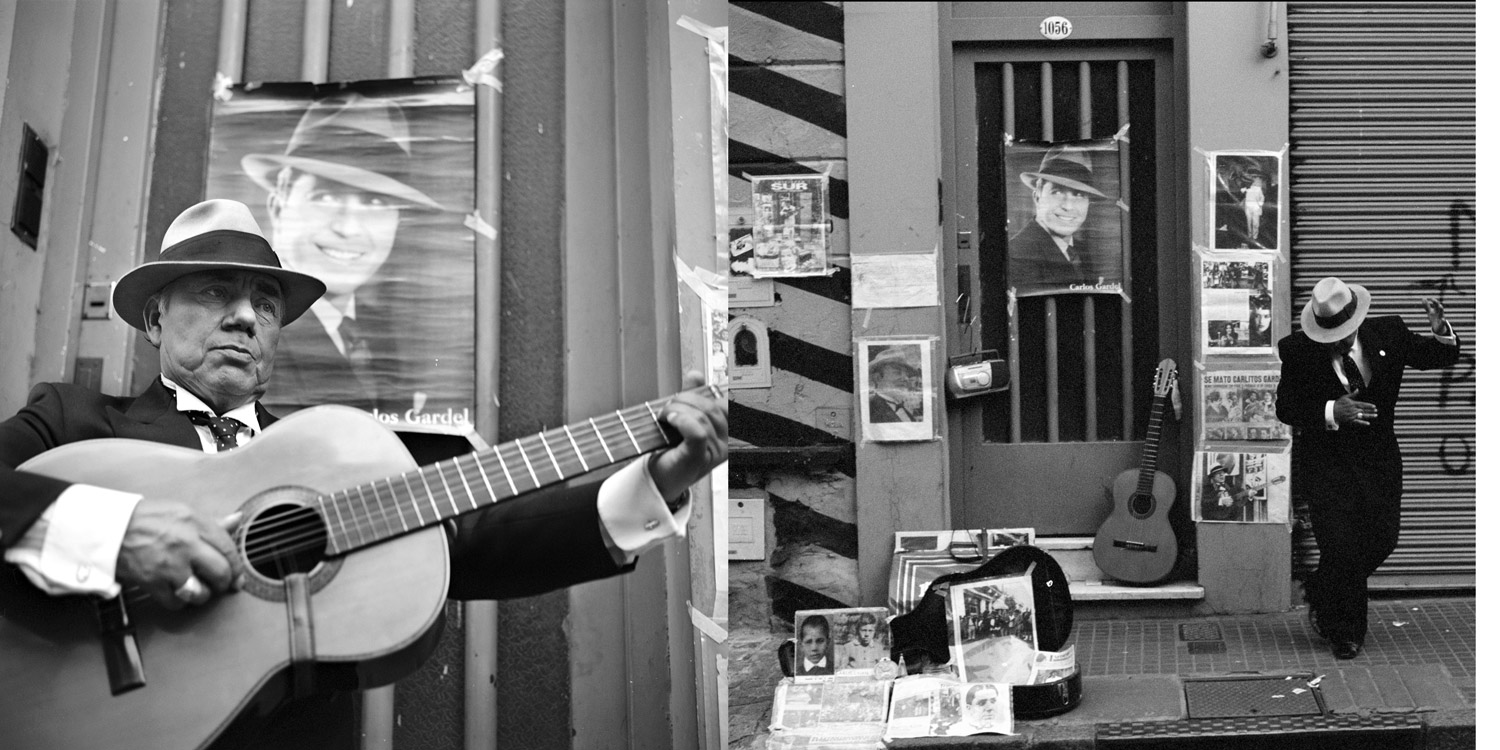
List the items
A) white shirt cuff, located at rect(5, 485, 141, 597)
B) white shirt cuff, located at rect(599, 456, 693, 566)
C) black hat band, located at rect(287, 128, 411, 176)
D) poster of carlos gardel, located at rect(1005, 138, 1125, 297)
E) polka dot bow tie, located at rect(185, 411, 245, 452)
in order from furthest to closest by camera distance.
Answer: black hat band, located at rect(287, 128, 411, 176) < poster of carlos gardel, located at rect(1005, 138, 1125, 297) < polka dot bow tie, located at rect(185, 411, 245, 452) < white shirt cuff, located at rect(599, 456, 693, 566) < white shirt cuff, located at rect(5, 485, 141, 597)

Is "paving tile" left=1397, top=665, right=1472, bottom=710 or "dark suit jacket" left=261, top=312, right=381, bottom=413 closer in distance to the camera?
"paving tile" left=1397, top=665, right=1472, bottom=710

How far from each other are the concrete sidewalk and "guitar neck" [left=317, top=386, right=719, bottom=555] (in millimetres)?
1088

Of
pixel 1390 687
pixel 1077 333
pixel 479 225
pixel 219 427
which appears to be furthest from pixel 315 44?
pixel 1390 687

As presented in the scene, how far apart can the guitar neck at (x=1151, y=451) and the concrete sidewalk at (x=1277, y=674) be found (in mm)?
309

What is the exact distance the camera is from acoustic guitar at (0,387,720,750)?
1.82 meters

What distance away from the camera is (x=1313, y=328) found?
263 cm

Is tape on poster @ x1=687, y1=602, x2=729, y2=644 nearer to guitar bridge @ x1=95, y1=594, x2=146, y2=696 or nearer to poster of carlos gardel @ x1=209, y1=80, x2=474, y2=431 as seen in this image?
poster of carlos gardel @ x1=209, y1=80, x2=474, y2=431

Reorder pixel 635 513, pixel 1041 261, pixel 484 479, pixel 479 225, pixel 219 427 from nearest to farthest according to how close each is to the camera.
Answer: pixel 484 479, pixel 635 513, pixel 219 427, pixel 1041 261, pixel 479 225

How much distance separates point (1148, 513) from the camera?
261 centimetres

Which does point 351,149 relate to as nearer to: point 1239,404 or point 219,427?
point 219,427

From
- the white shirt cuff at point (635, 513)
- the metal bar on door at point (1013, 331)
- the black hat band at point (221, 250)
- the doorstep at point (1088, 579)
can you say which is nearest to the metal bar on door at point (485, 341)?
the black hat band at point (221, 250)

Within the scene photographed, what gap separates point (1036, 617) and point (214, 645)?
165 centimetres

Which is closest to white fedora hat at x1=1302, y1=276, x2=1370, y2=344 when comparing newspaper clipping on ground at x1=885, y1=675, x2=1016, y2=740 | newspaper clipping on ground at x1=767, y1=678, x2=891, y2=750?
newspaper clipping on ground at x1=885, y1=675, x2=1016, y2=740

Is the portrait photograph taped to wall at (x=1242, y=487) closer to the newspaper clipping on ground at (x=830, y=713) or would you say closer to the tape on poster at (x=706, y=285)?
the newspaper clipping on ground at (x=830, y=713)
